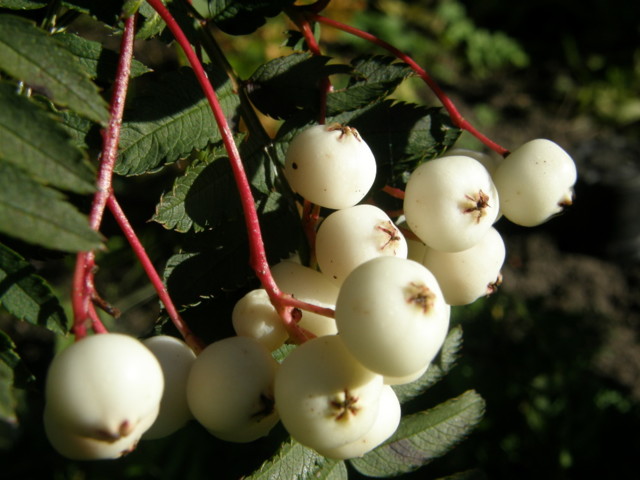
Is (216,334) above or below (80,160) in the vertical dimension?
below

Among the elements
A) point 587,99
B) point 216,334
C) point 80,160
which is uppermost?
point 80,160

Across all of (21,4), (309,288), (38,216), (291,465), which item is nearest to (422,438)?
(291,465)

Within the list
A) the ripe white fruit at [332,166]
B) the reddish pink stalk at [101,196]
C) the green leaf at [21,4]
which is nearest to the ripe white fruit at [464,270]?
the ripe white fruit at [332,166]

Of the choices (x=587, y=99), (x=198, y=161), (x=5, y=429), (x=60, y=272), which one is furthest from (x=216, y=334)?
(x=587, y=99)

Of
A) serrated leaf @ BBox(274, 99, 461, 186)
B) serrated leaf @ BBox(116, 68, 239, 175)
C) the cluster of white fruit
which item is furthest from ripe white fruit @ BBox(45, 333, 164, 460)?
serrated leaf @ BBox(274, 99, 461, 186)

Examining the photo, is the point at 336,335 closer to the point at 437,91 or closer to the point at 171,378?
the point at 171,378

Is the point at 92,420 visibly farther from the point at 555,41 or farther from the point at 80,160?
the point at 555,41

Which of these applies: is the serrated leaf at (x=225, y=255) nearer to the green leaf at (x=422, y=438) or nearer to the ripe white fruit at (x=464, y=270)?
the ripe white fruit at (x=464, y=270)

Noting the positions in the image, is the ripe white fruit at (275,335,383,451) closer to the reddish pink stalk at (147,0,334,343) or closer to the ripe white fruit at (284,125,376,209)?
the reddish pink stalk at (147,0,334,343)
